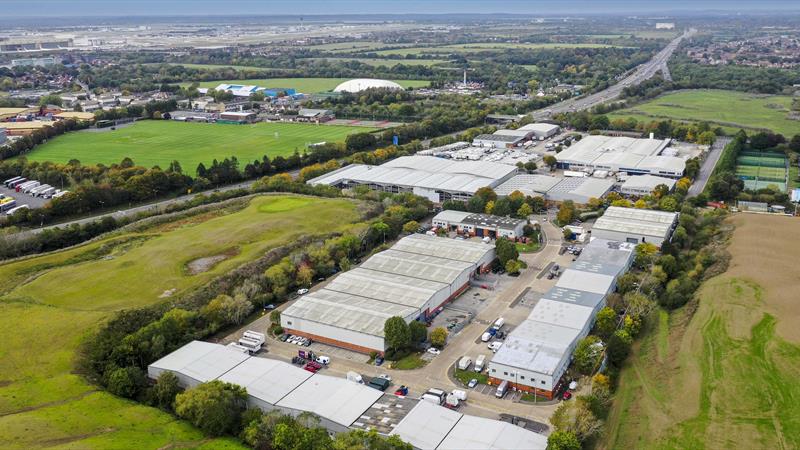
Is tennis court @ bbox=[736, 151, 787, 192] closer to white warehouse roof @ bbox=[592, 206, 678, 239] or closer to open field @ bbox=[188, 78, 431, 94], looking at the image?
white warehouse roof @ bbox=[592, 206, 678, 239]

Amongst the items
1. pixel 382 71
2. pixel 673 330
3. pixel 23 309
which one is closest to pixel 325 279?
pixel 23 309

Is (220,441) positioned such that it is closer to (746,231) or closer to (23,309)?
(23,309)

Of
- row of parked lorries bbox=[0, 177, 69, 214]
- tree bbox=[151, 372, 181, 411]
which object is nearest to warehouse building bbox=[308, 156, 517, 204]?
row of parked lorries bbox=[0, 177, 69, 214]

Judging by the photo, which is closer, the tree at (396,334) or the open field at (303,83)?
the tree at (396,334)

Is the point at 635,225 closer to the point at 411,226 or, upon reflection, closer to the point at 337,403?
the point at 411,226

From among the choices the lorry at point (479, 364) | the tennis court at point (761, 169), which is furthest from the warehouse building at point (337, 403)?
the tennis court at point (761, 169)

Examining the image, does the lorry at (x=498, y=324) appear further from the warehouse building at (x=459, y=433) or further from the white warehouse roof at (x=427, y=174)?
the white warehouse roof at (x=427, y=174)

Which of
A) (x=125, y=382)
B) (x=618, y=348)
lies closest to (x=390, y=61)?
(x=618, y=348)
